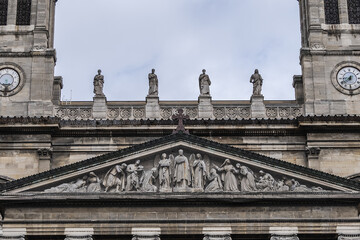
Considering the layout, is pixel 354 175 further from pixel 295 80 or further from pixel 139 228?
pixel 139 228

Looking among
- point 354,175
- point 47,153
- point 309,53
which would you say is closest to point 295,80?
point 309,53

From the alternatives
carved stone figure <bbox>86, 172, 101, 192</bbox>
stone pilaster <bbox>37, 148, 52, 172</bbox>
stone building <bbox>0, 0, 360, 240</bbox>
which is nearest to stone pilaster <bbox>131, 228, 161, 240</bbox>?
stone building <bbox>0, 0, 360, 240</bbox>

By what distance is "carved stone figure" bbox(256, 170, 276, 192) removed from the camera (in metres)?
46.5

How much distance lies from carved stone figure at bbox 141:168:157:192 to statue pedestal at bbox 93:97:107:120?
1122cm

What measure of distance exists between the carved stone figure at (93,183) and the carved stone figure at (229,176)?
5214mm

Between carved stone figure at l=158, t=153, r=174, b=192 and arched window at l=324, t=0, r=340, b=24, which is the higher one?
arched window at l=324, t=0, r=340, b=24

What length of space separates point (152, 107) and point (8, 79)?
324 inches

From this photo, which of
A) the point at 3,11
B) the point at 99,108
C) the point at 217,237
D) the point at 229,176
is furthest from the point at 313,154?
the point at 3,11

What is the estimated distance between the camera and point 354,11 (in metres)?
61.2

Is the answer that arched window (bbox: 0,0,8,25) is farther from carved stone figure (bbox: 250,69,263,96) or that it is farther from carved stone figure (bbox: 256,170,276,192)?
carved stone figure (bbox: 256,170,276,192)

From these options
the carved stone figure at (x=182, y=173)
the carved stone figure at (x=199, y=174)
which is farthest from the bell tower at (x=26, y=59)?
the carved stone figure at (x=199, y=174)

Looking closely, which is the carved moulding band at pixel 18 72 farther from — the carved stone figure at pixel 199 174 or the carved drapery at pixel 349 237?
the carved drapery at pixel 349 237

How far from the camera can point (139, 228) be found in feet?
151

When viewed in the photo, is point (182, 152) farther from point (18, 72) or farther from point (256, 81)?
point (18, 72)
